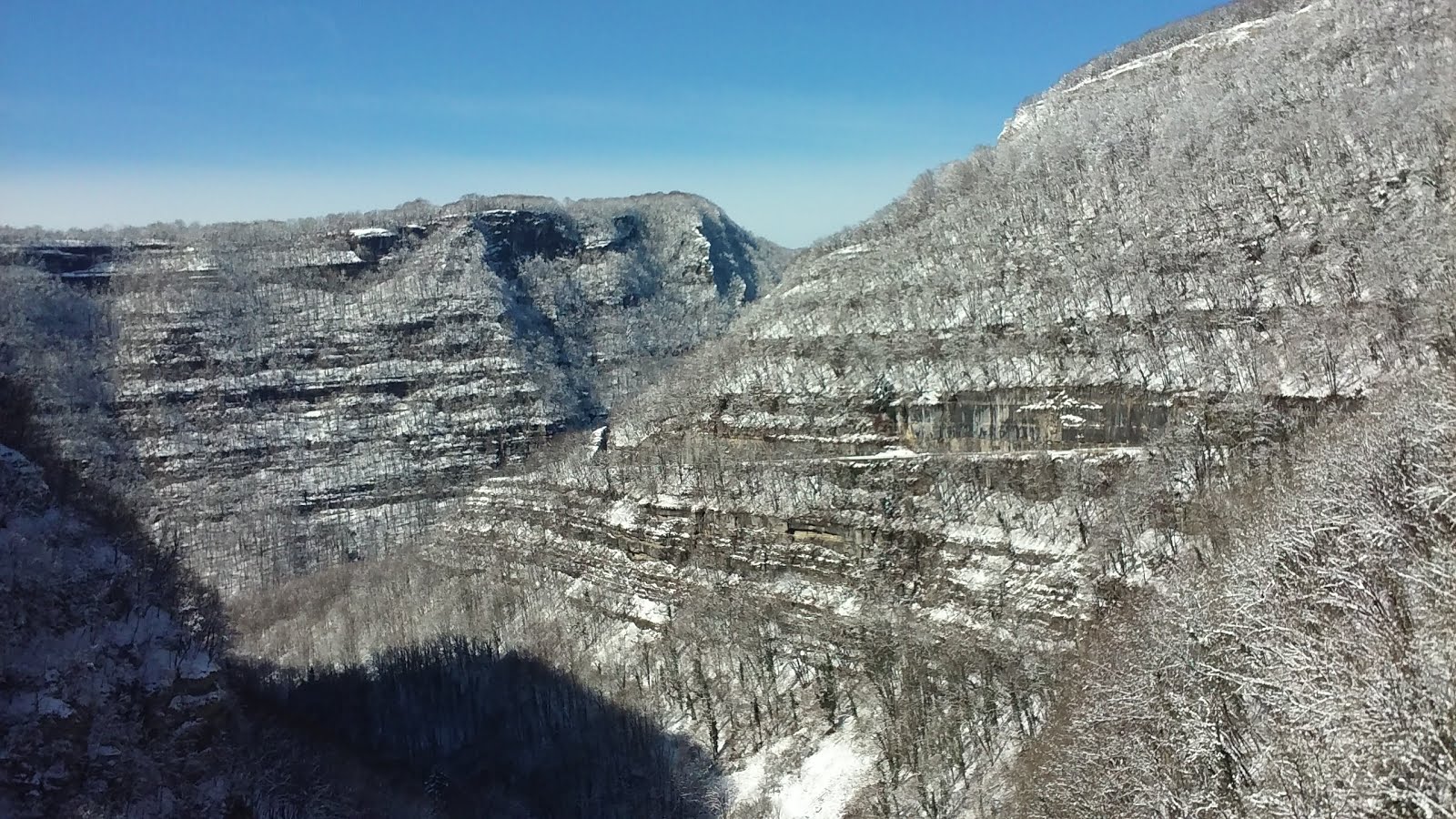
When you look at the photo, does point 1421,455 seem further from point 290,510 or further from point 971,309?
point 290,510

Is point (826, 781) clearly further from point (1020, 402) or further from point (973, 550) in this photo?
point (1020, 402)

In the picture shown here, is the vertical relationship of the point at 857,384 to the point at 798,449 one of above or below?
above

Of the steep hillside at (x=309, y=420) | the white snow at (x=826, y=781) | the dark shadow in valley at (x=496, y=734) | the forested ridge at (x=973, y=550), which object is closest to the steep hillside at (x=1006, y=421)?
the white snow at (x=826, y=781)

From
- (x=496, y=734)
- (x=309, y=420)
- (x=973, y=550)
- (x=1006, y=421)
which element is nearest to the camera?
(x=973, y=550)

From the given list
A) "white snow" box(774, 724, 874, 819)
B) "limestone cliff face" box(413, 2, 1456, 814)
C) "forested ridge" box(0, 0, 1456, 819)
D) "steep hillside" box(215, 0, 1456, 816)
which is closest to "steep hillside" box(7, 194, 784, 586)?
"forested ridge" box(0, 0, 1456, 819)

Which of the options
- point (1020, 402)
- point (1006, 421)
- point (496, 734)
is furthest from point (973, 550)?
point (496, 734)

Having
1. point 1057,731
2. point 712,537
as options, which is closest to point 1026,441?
point 712,537

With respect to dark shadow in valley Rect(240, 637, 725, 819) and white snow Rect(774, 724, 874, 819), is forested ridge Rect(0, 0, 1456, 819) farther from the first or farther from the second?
dark shadow in valley Rect(240, 637, 725, 819)
